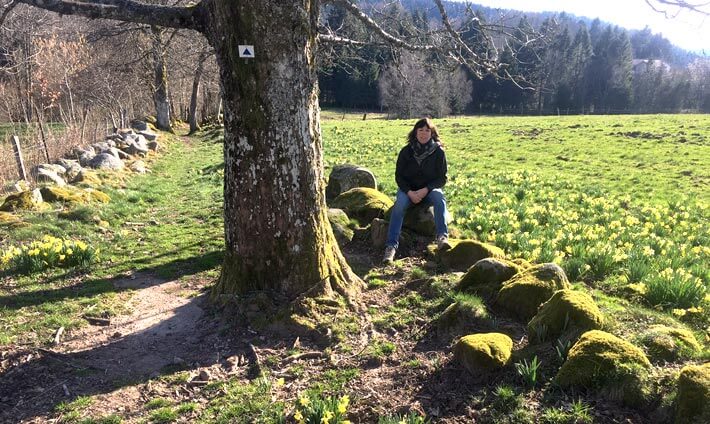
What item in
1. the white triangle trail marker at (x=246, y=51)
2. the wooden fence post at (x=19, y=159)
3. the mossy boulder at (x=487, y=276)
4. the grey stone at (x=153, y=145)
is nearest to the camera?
the white triangle trail marker at (x=246, y=51)

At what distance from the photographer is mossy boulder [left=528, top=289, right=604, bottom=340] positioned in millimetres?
3742

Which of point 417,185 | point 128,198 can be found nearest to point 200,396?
point 417,185

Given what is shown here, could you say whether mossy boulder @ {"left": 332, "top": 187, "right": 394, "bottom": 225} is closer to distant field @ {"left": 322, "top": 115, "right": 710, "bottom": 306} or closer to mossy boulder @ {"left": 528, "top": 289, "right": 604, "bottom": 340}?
distant field @ {"left": 322, "top": 115, "right": 710, "bottom": 306}

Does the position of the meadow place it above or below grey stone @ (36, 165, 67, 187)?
below

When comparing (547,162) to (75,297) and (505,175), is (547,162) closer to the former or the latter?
(505,175)

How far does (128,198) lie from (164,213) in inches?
47.8

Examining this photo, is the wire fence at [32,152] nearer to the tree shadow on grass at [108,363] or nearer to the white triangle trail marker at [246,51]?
the tree shadow on grass at [108,363]

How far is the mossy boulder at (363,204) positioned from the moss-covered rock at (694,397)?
207 inches

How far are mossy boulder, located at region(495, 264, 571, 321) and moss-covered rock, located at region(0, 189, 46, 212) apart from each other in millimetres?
8183

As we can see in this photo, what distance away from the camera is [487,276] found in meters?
4.99

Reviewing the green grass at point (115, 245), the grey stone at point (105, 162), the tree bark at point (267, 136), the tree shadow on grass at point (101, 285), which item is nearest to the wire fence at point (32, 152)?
the grey stone at point (105, 162)

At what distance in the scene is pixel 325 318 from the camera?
185 inches

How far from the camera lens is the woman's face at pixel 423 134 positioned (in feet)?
22.1

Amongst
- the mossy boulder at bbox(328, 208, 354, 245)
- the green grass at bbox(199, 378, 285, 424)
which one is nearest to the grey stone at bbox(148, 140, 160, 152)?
the mossy boulder at bbox(328, 208, 354, 245)
